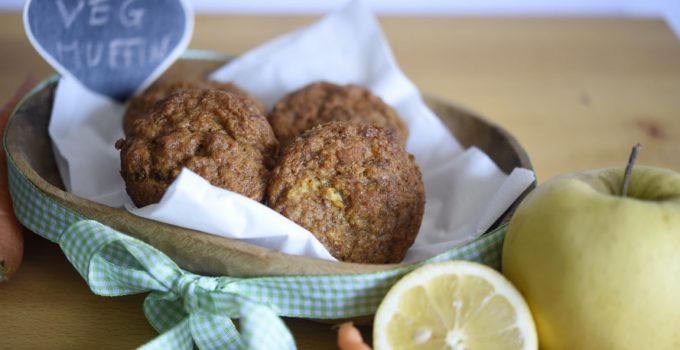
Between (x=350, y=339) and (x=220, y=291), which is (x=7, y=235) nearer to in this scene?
(x=220, y=291)

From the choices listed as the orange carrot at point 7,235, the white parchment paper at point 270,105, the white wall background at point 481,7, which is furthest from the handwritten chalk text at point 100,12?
the white wall background at point 481,7

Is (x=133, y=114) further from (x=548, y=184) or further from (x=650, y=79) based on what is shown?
(x=650, y=79)

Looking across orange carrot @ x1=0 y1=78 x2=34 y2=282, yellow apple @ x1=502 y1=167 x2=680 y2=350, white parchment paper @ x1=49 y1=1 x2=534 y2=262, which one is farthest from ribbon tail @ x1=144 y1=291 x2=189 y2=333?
yellow apple @ x1=502 y1=167 x2=680 y2=350

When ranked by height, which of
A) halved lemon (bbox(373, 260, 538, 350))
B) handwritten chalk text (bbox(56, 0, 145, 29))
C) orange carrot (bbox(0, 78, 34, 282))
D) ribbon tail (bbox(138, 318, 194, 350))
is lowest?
ribbon tail (bbox(138, 318, 194, 350))

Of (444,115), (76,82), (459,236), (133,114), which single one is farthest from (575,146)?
(76,82)

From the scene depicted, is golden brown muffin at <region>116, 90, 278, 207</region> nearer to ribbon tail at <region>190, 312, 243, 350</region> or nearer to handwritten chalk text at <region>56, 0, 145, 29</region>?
ribbon tail at <region>190, 312, 243, 350</region>

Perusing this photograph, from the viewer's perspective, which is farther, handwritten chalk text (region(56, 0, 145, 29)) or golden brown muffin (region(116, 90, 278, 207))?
handwritten chalk text (region(56, 0, 145, 29))
